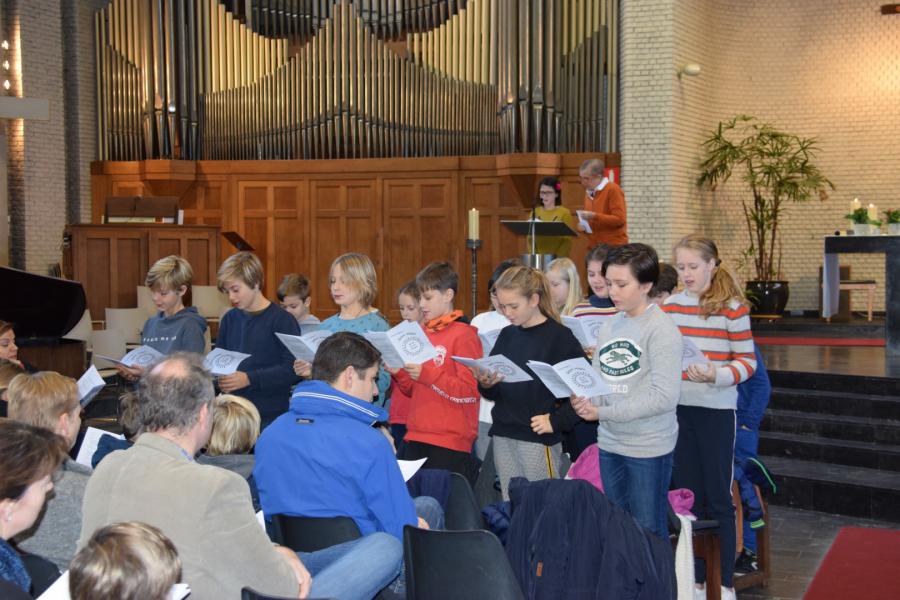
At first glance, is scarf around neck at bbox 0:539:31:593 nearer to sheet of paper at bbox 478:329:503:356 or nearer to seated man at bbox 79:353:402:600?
seated man at bbox 79:353:402:600

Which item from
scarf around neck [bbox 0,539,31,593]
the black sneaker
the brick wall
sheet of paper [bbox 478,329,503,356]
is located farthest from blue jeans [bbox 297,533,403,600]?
the brick wall

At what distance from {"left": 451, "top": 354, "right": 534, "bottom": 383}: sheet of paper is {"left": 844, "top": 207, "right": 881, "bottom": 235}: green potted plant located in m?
6.80

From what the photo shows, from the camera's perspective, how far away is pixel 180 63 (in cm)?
1263

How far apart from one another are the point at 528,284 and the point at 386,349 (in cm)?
63

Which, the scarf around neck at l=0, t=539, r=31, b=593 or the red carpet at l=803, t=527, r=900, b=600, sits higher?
the scarf around neck at l=0, t=539, r=31, b=593

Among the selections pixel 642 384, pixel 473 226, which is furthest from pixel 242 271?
pixel 473 226

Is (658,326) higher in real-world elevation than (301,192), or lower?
lower

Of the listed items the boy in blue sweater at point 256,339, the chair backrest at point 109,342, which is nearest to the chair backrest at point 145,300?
the chair backrest at point 109,342

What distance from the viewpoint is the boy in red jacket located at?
4332 millimetres

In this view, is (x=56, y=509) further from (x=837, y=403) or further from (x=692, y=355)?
(x=837, y=403)

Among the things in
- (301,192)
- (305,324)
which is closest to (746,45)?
(301,192)

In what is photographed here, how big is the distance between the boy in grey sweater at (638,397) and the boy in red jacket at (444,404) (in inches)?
25.4

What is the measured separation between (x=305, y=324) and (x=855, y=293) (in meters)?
9.86

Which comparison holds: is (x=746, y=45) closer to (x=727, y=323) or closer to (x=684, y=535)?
(x=727, y=323)
